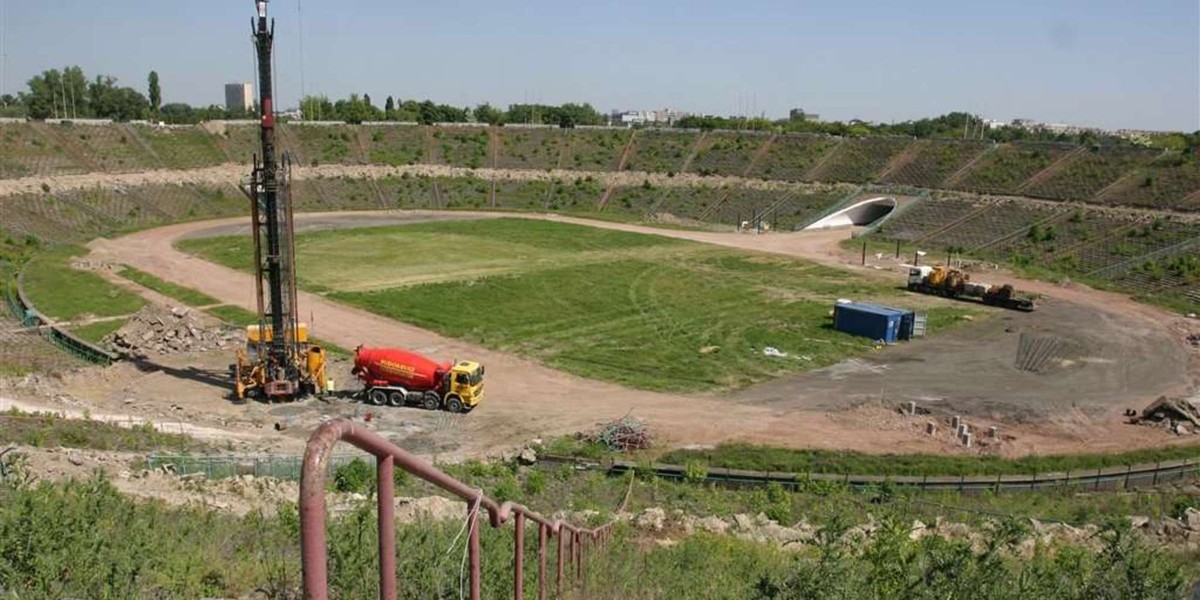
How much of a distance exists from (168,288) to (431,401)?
26.1m

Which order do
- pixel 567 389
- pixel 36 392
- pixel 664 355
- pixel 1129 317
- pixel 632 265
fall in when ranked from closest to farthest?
pixel 36 392 < pixel 567 389 < pixel 664 355 < pixel 1129 317 < pixel 632 265

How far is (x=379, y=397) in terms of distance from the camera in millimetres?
32531

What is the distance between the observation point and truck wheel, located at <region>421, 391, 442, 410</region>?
105ft

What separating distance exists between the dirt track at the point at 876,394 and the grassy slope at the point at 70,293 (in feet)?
15.4

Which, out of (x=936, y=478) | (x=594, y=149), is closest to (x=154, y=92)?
(x=594, y=149)

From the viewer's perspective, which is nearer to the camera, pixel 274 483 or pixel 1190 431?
pixel 274 483

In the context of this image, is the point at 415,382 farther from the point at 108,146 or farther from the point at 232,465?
the point at 108,146

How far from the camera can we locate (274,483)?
2130 centimetres

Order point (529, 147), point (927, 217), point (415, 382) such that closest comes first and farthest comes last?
point (415, 382) < point (927, 217) < point (529, 147)

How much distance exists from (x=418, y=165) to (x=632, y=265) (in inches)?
1776

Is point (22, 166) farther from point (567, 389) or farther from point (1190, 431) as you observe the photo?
point (1190, 431)

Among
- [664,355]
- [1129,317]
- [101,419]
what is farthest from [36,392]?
[1129,317]

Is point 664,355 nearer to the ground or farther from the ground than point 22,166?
nearer to the ground

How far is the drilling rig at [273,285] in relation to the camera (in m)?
31.0
